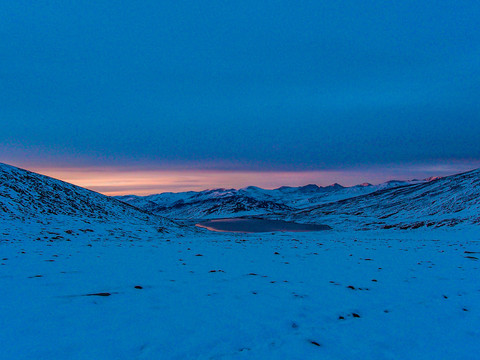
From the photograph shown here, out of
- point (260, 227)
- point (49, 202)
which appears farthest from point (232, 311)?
point (260, 227)

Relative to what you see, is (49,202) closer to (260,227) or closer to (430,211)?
(260,227)

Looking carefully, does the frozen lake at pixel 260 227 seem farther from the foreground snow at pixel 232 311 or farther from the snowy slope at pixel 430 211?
the foreground snow at pixel 232 311

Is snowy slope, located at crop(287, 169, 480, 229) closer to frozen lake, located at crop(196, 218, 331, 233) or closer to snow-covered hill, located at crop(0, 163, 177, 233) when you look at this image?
frozen lake, located at crop(196, 218, 331, 233)

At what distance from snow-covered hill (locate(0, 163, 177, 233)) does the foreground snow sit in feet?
55.5

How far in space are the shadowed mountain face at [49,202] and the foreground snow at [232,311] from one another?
1745 centimetres

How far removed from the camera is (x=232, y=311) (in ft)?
19.2

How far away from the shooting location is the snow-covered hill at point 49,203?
78.5 ft

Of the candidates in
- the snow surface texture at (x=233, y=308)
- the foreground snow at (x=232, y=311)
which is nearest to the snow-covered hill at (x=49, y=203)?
the snow surface texture at (x=233, y=308)

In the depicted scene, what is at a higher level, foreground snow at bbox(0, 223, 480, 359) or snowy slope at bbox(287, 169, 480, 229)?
snowy slope at bbox(287, 169, 480, 229)

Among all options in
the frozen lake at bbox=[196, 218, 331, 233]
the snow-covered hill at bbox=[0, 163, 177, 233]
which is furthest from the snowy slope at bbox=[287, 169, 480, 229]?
the snow-covered hill at bbox=[0, 163, 177, 233]

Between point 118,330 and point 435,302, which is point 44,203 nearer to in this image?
point 118,330

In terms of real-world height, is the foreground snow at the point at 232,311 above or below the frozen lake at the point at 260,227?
above

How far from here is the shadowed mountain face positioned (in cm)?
2442

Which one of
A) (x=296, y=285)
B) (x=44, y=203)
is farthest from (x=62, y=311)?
(x=44, y=203)
